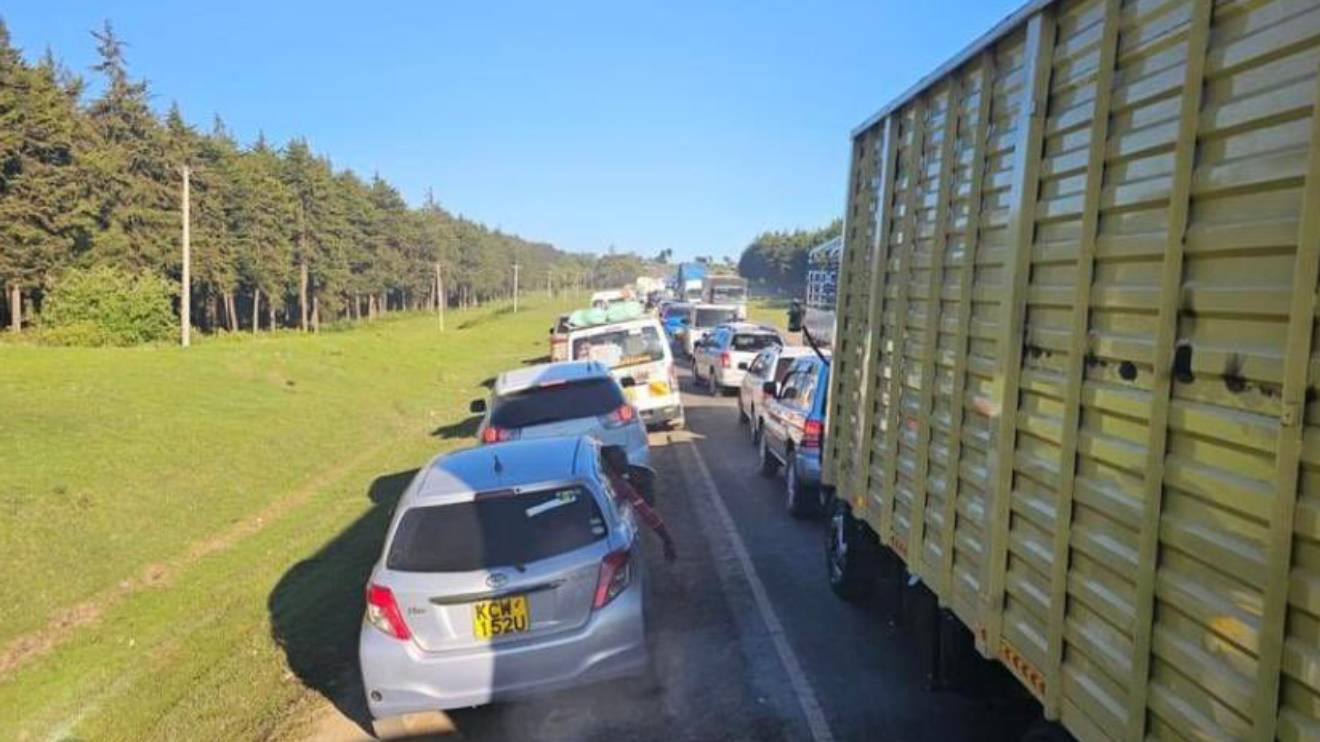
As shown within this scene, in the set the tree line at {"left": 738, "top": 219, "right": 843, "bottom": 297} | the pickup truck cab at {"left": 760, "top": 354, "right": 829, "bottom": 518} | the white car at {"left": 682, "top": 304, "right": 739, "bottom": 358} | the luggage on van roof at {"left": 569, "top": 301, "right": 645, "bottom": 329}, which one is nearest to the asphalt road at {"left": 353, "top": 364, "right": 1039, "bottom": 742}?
the pickup truck cab at {"left": 760, "top": 354, "right": 829, "bottom": 518}

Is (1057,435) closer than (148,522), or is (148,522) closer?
(1057,435)

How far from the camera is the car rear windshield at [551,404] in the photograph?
36.8 feet

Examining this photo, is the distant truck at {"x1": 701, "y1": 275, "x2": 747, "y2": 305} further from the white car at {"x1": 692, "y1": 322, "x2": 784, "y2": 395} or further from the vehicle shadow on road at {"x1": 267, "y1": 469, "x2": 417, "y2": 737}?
the vehicle shadow on road at {"x1": 267, "y1": 469, "x2": 417, "y2": 737}

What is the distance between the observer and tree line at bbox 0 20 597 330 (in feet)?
136

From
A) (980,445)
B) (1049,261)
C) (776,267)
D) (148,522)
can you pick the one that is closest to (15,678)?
(148,522)

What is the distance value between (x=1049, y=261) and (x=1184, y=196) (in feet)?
2.71

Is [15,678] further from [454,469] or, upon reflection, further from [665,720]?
[665,720]

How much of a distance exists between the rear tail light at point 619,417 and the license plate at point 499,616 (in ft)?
19.0

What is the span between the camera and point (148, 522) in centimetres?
1221

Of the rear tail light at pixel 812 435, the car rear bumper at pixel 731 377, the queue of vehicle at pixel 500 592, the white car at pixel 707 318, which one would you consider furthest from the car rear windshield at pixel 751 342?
the queue of vehicle at pixel 500 592

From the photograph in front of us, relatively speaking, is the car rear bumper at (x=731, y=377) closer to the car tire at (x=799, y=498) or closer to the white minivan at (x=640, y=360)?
the white minivan at (x=640, y=360)

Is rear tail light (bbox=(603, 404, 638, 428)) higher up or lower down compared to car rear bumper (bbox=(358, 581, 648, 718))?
higher up

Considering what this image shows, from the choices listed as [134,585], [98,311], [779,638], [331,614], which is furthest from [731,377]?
[98,311]

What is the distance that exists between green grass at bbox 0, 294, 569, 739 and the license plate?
1.49 meters
